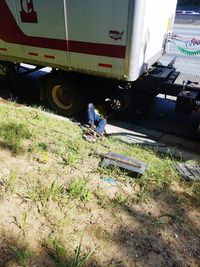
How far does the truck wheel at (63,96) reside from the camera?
22.2 ft

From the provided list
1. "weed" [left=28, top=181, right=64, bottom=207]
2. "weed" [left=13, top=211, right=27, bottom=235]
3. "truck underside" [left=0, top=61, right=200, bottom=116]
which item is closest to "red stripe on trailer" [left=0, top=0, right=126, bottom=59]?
"truck underside" [left=0, top=61, right=200, bottom=116]

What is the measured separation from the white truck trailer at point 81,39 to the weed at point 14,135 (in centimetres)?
184

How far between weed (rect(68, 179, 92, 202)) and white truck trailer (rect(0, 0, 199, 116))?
2709 millimetres

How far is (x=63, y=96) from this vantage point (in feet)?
23.4

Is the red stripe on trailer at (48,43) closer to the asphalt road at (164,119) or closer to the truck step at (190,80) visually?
the truck step at (190,80)

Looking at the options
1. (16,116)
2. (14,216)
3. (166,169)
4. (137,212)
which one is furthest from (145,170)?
(16,116)

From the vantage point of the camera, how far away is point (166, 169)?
4590mm

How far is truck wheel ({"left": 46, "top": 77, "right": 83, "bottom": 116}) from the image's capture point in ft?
22.2

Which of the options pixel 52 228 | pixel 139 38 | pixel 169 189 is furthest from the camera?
pixel 139 38

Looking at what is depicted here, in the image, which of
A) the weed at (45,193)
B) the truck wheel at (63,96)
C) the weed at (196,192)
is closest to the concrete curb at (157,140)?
the truck wheel at (63,96)

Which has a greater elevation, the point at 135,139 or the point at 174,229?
the point at 174,229

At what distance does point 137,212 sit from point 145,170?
96 cm

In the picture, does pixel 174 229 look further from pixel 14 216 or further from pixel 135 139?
pixel 135 139

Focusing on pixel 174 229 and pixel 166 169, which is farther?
pixel 166 169
